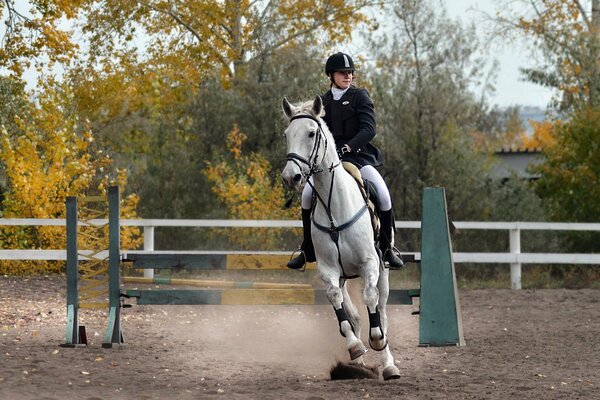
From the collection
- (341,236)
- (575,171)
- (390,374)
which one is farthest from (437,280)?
(575,171)

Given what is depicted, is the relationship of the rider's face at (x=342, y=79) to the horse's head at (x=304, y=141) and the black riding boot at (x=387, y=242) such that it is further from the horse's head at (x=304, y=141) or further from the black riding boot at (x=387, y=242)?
the black riding boot at (x=387, y=242)

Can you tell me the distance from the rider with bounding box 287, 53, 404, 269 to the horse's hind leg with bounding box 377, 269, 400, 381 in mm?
202

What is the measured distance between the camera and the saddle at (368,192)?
9086 millimetres

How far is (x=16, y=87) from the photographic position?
80.3 feet

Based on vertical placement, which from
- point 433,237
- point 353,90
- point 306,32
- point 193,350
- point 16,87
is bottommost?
point 193,350

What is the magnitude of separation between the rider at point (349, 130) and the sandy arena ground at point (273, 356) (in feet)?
3.40

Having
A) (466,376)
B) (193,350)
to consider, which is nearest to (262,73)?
(193,350)

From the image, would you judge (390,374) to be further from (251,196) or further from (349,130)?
(251,196)

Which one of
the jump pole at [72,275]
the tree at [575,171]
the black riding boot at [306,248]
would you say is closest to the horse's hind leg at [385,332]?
the black riding boot at [306,248]

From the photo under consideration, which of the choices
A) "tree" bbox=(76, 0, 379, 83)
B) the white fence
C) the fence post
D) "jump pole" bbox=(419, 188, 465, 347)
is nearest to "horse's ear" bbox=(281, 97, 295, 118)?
"jump pole" bbox=(419, 188, 465, 347)

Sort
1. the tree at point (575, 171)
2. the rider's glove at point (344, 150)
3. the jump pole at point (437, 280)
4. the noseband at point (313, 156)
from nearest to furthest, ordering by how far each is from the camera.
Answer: the noseband at point (313, 156)
the rider's glove at point (344, 150)
the jump pole at point (437, 280)
the tree at point (575, 171)

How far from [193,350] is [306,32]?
21.2 metres

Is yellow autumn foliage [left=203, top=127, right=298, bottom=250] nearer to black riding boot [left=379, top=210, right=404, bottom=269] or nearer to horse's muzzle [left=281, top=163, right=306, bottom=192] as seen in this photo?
black riding boot [left=379, top=210, right=404, bottom=269]

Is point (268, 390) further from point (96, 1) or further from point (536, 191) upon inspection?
point (96, 1)
